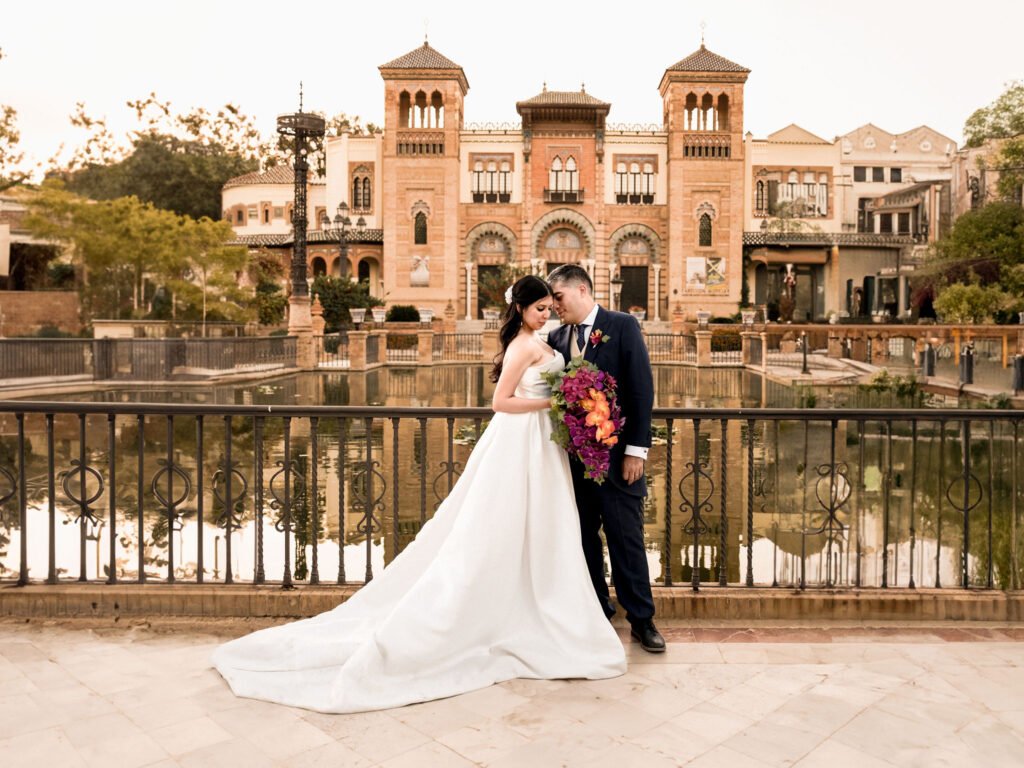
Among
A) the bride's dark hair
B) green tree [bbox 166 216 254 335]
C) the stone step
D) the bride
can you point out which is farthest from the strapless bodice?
green tree [bbox 166 216 254 335]

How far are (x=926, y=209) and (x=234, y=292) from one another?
1407 inches

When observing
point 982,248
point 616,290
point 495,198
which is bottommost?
point 616,290

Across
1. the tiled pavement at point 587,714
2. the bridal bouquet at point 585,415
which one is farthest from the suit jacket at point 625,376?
the tiled pavement at point 587,714

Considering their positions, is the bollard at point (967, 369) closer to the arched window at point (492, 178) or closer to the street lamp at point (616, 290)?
the street lamp at point (616, 290)

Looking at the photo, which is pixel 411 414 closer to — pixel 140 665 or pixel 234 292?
pixel 140 665

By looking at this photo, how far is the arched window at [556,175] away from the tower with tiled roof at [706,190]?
19.3 ft

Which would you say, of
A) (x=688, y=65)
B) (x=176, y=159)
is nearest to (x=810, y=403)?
(x=688, y=65)

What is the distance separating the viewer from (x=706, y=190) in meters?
48.0

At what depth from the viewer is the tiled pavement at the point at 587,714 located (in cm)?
295

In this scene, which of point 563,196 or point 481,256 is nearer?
point 563,196

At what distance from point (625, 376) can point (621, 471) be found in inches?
17.0

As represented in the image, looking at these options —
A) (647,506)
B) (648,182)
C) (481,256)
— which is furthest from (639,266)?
(647,506)

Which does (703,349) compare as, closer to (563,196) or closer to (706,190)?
(706,190)

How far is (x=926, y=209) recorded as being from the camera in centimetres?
4809
